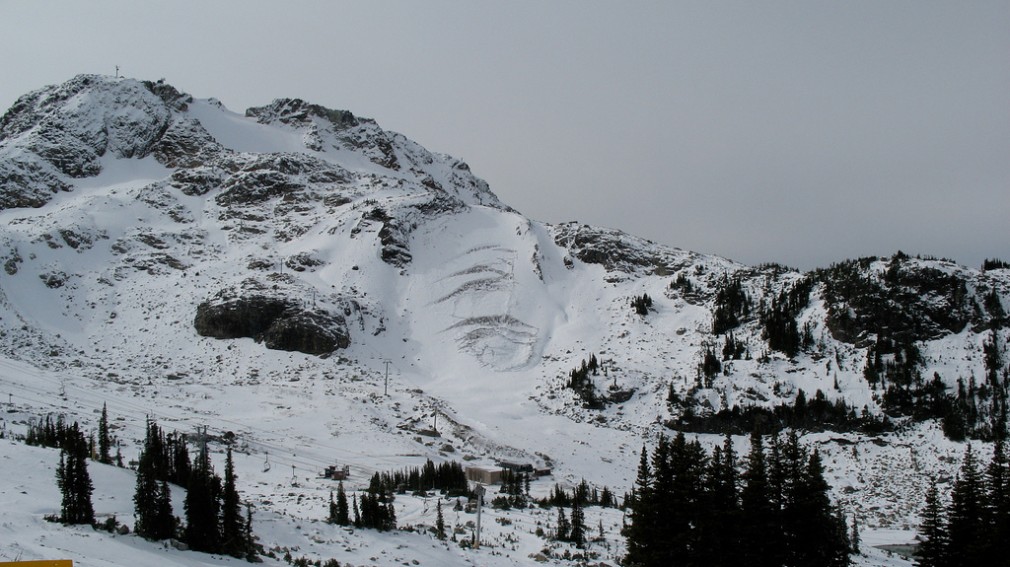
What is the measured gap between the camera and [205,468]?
3450cm

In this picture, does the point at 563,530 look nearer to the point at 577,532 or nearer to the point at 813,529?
the point at 577,532

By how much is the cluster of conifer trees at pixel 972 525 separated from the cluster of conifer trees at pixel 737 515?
667cm

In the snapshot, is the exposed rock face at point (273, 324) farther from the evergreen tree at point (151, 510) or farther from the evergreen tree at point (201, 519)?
the evergreen tree at point (201, 519)

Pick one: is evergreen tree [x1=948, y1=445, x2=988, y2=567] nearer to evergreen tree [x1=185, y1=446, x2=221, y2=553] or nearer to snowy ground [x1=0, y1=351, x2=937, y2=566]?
snowy ground [x1=0, y1=351, x2=937, y2=566]

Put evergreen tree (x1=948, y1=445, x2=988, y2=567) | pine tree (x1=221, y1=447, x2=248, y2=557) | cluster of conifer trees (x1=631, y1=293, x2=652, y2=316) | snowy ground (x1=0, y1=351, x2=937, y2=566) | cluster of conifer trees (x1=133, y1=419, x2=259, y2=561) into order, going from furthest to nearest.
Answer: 1. cluster of conifer trees (x1=631, y1=293, x2=652, y2=316)
2. pine tree (x1=221, y1=447, x2=248, y2=557)
3. evergreen tree (x1=948, y1=445, x2=988, y2=567)
4. cluster of conifer trees (x1=133, y1=419, x2=259, y2=561)
5. snowy ground (x1=0, y1=351, x2=937, y2=566)

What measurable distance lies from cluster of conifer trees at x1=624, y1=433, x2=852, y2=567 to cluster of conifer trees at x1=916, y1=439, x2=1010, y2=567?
263 inches

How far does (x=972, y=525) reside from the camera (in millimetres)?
33094

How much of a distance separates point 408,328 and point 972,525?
7830 centimetres

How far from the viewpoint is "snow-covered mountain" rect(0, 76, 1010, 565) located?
7088 centimetres

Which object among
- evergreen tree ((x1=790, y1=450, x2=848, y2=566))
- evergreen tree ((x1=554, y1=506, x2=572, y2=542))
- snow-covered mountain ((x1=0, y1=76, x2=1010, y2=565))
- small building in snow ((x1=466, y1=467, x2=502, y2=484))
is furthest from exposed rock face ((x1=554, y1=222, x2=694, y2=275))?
evergreen tree ((x1=790, y1=450, x2=848, y2=566))

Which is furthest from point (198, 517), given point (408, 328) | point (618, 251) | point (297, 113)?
point (297, 113)

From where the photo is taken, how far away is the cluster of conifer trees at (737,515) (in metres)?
28.4

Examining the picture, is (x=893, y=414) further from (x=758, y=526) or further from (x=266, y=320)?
(x=266, y=320)

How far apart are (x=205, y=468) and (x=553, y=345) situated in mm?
67804
